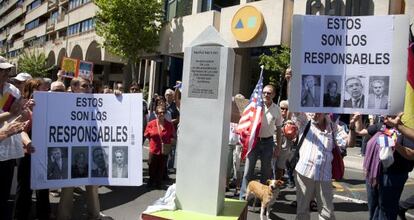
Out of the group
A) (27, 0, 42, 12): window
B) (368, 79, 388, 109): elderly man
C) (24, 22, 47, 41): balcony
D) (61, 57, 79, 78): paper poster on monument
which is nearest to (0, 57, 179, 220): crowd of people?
(368, 79, 388, 109): elderly man

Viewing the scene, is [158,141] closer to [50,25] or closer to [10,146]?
[10,146]

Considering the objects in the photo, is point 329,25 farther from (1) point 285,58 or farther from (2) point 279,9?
(2) point 279,9

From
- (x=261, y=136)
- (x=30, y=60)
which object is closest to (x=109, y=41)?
(x=261, y=136)

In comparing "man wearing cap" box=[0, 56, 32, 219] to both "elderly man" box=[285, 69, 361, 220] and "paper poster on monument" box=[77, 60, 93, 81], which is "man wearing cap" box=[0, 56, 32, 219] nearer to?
"elderly man" box=[285, 69, 361, 220]

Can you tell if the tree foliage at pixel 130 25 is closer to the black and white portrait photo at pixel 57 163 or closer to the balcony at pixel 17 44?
the black and white portrait photo at pixel 57 163

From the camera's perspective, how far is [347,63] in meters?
4.84

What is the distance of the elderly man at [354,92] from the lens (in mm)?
4793

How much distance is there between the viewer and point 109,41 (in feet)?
88.5

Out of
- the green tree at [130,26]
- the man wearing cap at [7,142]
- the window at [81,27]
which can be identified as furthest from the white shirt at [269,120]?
the window at [81,27]

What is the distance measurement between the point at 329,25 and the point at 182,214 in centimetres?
269

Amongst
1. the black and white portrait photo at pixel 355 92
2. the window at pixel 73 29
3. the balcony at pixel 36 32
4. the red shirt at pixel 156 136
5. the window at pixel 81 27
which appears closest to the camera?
the black and white portrait photo at pixel 355 92

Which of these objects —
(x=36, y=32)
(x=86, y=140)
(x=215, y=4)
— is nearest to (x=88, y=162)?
(x=86, y=140)

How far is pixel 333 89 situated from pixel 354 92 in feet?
0.70

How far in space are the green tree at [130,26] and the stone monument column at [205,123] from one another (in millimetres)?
21169
